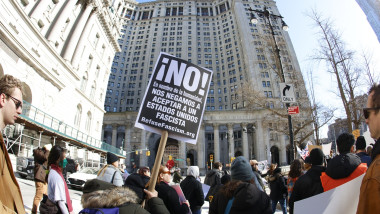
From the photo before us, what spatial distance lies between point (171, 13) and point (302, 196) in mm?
113425

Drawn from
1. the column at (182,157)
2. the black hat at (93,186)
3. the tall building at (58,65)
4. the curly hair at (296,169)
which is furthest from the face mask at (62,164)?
the column at (182,157)

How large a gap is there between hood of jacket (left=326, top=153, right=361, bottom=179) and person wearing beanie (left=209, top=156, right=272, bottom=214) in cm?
119

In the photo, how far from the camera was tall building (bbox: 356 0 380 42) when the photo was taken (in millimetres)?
9641

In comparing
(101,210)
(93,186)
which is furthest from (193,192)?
(101,210)

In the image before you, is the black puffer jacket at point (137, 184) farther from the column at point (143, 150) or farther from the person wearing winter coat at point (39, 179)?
the column at point (143, 150)

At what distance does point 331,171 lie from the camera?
3277 millimetres

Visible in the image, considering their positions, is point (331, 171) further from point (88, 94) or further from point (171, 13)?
point (171, 13)

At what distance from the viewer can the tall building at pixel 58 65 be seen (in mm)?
19688

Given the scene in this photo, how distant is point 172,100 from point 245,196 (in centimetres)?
183

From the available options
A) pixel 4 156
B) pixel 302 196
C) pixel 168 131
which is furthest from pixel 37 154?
pixel 302 196

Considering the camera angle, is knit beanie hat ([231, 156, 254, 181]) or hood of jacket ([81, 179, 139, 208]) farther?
knit beanie hat ([231, 156, 254, 181])

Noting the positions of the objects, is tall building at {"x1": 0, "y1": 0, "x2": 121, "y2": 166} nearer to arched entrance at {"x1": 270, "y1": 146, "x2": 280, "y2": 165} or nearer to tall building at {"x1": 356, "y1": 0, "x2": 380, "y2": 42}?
tall building at {"x1": 356, "y1": 0, "x2": 380, "y2": 42}

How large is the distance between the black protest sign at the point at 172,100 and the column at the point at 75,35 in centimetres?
2978

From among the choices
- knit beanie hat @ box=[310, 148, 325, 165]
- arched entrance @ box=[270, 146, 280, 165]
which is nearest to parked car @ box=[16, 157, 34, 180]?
knit beanie hat @ box=[310, 148, 325, 165]
